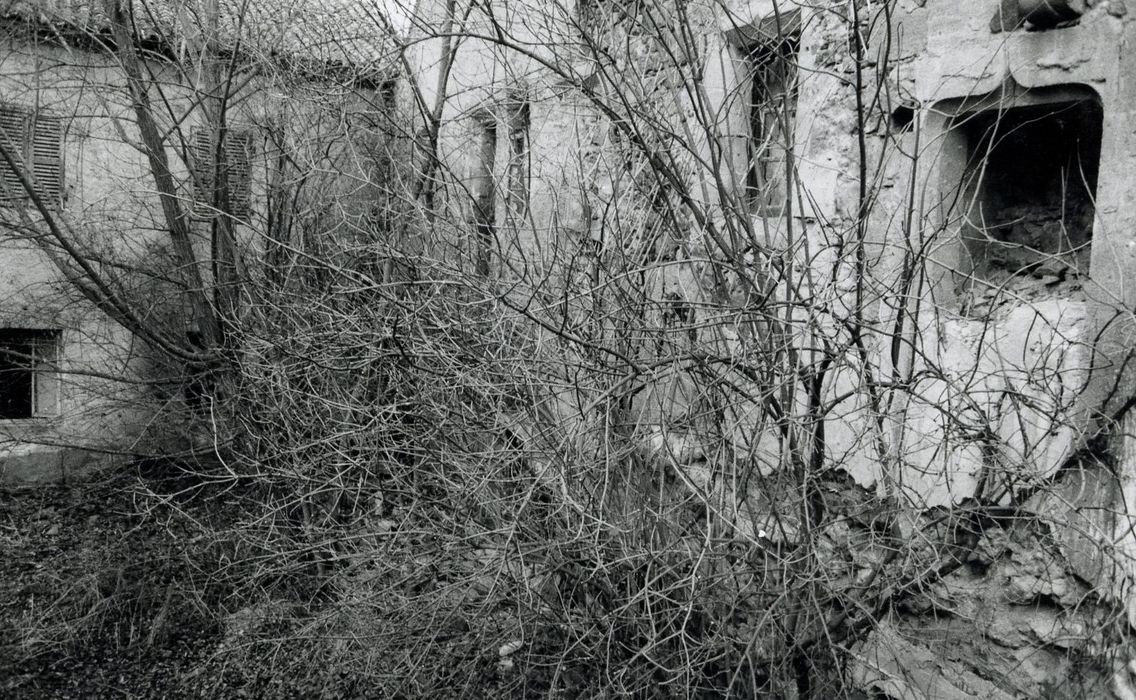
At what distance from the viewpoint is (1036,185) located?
426 cm

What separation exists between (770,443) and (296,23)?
179 inches

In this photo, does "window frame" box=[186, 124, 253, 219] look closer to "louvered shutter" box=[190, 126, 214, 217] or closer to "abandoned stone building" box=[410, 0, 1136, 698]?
"louvered shutter" box=[190, 126, 214, 217]

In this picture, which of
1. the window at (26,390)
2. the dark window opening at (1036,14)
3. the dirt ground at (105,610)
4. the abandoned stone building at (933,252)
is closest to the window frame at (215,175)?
the dirt ground at (105,610)

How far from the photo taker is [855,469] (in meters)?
4.61

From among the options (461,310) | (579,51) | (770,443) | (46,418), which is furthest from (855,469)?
(46,418)

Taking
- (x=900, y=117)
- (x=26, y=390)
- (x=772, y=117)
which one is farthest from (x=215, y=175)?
(x=900, y=117)

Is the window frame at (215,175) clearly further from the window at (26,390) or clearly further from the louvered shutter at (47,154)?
the window at (26,390)

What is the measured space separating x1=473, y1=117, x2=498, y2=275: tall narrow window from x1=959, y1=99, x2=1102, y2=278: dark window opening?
7.56ft

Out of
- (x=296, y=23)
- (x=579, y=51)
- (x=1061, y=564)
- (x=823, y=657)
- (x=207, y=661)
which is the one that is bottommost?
(x=207, y=661)

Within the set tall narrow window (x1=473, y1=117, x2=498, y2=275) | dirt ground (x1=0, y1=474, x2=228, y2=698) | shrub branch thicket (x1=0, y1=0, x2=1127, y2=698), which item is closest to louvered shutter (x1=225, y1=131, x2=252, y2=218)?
shrub branch thicket (x1=0, y1=0, x2=1127, y2=698)

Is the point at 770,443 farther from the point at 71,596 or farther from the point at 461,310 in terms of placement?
the point at 71,596

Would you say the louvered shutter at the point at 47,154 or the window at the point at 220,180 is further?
the louvered shutter at the point at 47,154

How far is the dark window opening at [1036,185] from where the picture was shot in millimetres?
3999

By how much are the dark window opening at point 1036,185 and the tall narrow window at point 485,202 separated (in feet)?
7.56
